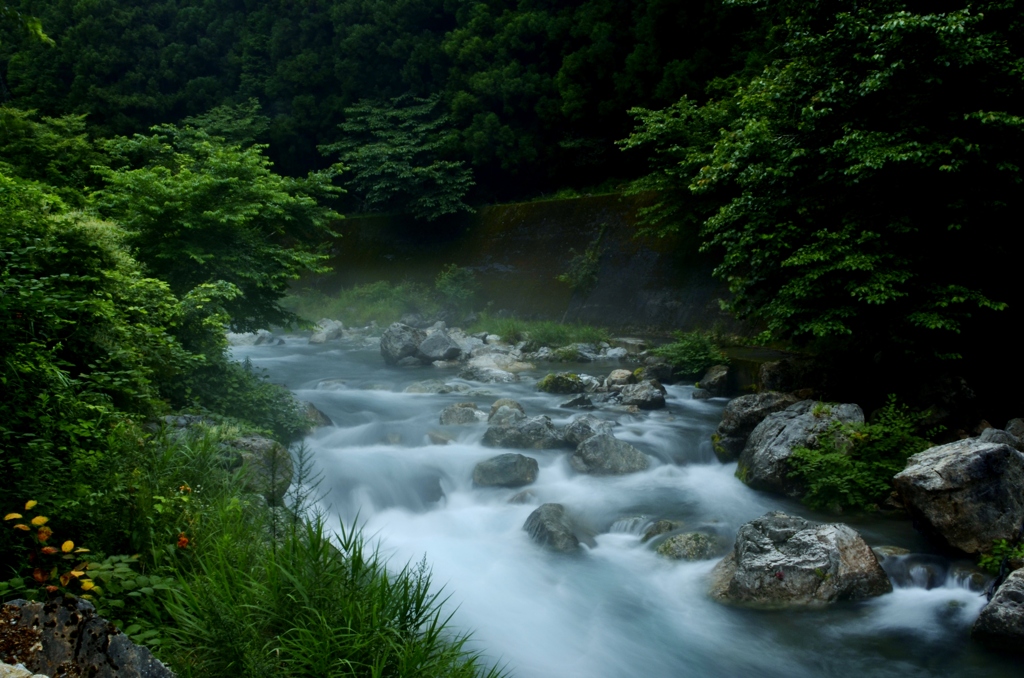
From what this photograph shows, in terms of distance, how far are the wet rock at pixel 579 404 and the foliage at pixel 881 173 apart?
10.5ft

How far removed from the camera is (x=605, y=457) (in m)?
8.48

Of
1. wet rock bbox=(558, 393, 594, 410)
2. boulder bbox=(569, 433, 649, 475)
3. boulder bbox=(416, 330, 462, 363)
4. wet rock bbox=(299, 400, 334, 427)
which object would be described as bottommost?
boulder bbox=(569, 433, 649, 475)

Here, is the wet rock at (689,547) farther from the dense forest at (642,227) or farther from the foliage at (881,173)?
the foliage at (881,173)

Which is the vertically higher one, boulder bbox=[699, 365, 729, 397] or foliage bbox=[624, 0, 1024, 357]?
foliage bbox=[624, 0, 1024, 357]

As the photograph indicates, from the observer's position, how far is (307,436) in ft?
29.7

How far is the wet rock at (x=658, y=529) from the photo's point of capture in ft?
22.3

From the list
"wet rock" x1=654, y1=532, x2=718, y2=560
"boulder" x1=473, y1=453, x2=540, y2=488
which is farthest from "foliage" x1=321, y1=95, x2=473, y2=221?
"wet rock" x1=654, y1=532, x2=718, y2=560

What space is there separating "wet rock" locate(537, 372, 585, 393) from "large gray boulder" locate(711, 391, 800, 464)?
3.88 meters

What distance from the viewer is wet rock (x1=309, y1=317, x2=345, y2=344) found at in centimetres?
2011

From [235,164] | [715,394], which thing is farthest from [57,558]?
[715,394]

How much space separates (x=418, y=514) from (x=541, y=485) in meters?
1.42

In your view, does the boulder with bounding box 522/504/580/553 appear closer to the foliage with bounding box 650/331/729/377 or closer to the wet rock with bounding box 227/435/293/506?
the wet rock with bounding box 227/435/293/506

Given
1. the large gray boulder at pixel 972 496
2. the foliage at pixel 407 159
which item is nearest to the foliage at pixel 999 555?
the large gray boulder at pixel 972 496

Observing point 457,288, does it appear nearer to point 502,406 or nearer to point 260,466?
point 502,406
